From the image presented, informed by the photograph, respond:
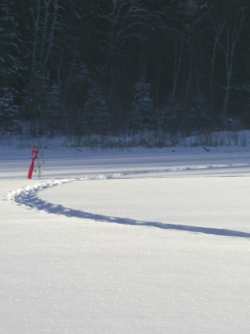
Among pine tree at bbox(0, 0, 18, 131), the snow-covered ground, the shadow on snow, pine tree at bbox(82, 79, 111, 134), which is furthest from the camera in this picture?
pine tree at bbox(0, 0, 18, 131)

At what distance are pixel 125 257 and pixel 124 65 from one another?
139ft

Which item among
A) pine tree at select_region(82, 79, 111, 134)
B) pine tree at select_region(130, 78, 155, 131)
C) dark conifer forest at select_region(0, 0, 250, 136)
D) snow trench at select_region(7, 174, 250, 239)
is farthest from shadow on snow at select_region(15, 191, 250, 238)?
pine tree at select_region(130, 78, 155, 131)

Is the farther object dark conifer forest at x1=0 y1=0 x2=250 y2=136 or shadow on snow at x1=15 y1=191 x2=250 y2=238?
dark conifer forest at x1=0 y1=0 x2=250 y2=136

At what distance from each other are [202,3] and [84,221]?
40.4 meters

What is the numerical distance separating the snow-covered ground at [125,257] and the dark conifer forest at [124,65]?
22171 millimetres

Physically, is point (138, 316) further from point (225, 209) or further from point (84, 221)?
point (225, 209)

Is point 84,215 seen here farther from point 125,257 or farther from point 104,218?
point 125,257

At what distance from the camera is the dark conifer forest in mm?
41719

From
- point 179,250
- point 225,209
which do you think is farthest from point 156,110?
point 179,250

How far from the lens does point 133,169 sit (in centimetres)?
2475

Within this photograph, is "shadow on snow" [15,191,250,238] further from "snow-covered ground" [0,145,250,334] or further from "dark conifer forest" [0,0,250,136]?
"dark conifer forest" [0,0,250,136]

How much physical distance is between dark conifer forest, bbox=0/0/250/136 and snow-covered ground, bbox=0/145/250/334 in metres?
22.2

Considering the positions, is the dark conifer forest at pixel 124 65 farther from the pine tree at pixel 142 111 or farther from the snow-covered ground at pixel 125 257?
the snow-covered ground at pixel 125 257

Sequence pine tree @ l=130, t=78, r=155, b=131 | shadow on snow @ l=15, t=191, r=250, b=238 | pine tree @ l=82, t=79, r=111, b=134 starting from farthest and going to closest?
pine tree @ l=130, t=78, r=155, b=131 < pine tree @ l=82, t=79, r=111, b=134 < shadow on snow @ l=15, t=191, r=250, b=238
